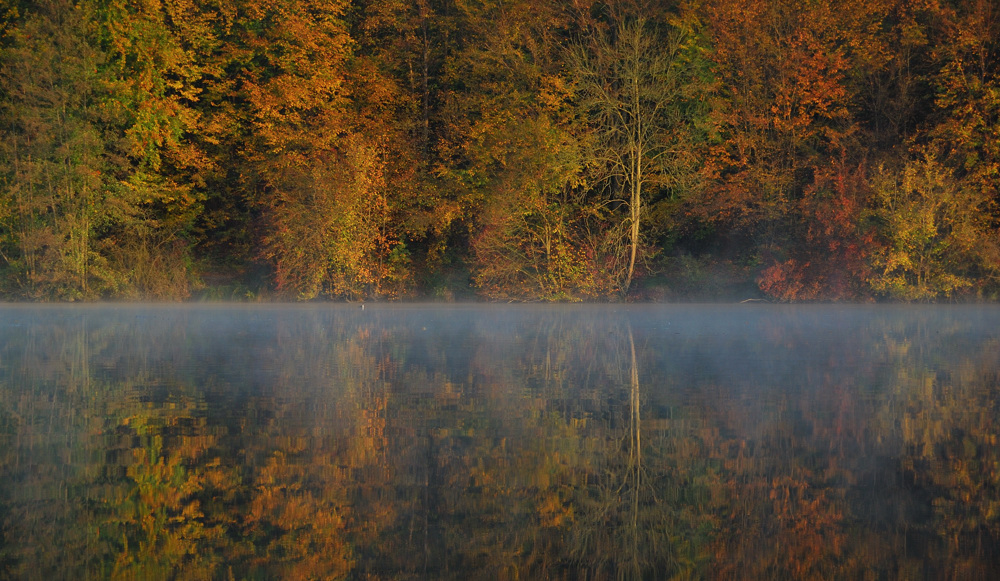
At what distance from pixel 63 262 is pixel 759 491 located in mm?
34889

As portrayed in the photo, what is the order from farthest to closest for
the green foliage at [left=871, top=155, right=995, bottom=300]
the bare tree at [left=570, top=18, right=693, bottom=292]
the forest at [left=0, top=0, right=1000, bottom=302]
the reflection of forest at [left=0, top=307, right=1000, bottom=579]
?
1. the bare tree at [left=570, top=18, right=693, bottom=292]
2. the forest at [left=0, top=0, right=1000, bottom=302]
3. the green foliage at [left=871, top=155, right=995, bottom=300]
4. the reflection of forest at [left=0, top=307, right=1000, bottom=579]

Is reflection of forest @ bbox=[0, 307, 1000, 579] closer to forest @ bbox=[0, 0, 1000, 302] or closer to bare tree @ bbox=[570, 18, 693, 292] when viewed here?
forest @ bbox=[0, 0, 1000, 302]

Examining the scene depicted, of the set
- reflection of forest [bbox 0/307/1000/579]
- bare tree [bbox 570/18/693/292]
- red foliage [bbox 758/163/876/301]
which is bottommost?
reflection of forest [bbox 0/307/1000/579]

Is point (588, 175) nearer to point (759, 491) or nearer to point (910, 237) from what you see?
point (910, 237)

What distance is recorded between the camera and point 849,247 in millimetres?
36875

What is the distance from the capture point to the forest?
3675 cm

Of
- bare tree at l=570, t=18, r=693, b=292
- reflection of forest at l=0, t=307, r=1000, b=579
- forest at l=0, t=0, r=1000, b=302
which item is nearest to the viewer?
reflection of forest at l=0, t=307, r=1000, b=579

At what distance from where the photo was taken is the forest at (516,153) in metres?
36.8

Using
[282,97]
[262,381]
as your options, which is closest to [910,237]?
[282,97]

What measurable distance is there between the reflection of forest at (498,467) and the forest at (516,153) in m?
22.8

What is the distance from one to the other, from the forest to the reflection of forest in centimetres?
2281

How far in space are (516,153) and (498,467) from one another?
31674 mm

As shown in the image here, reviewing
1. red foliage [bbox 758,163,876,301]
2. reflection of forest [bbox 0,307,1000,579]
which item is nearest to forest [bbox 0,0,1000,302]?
red foliage [bbox 758,163,876,301]

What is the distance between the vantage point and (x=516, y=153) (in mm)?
37969
